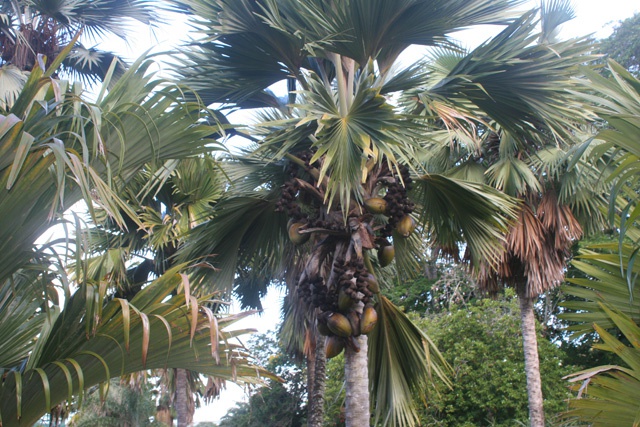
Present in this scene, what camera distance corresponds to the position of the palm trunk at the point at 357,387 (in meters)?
5.27

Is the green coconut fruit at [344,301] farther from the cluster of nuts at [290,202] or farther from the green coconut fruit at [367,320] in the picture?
the cluster of nuts at [290,202]

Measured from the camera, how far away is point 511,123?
593 cm

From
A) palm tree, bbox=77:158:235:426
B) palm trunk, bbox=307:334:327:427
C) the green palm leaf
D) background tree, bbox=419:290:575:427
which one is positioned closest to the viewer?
the green palm leaf

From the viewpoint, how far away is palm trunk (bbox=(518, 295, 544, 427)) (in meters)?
8.84

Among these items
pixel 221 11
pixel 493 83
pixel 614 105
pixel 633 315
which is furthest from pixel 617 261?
pixel 221 11

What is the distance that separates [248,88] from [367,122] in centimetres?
165

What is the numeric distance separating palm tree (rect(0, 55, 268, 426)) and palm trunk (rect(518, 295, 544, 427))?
6.47 metres

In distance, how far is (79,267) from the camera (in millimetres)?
2541

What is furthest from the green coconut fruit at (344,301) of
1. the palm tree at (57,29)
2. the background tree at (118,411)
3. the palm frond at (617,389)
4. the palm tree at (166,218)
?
the background tree at (118,411)

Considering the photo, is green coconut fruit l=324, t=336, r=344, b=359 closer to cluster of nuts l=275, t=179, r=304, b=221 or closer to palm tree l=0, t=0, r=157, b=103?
cluster of nuts l=275, t=179, r=304, b=221

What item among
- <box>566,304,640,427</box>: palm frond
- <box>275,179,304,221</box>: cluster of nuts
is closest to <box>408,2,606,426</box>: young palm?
<box>275,179,304,221</box>: cluster of nuts

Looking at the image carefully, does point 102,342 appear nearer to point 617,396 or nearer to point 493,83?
point 617,396

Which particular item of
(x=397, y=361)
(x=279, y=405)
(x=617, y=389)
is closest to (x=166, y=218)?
(x=397, y=361)

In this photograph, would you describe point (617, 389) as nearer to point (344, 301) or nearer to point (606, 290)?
point (606, 290)
